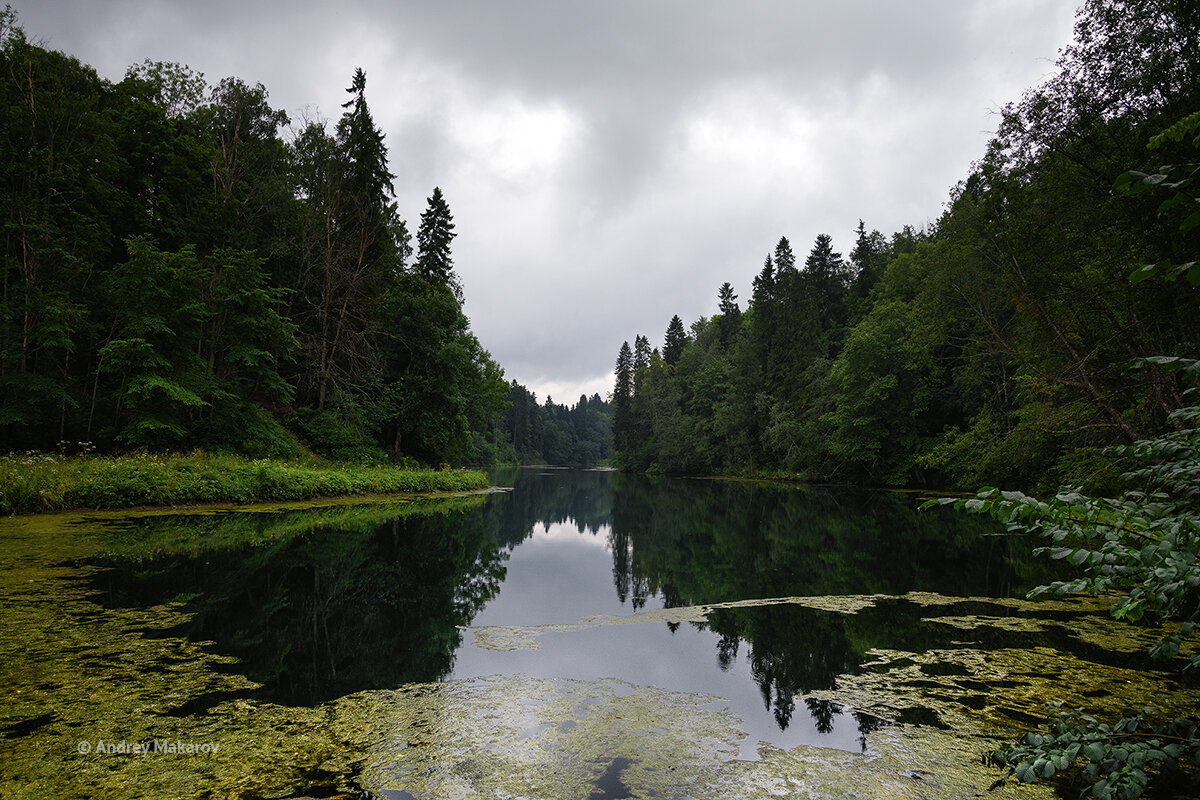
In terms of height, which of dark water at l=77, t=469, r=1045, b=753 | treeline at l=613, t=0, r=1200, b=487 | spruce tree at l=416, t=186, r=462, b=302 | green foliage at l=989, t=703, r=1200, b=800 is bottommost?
dark water at l=77, t=469, r=1045, b=753

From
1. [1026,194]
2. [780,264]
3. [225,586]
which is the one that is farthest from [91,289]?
[780,264]

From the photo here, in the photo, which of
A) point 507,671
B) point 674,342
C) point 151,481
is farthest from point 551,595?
point 674,342

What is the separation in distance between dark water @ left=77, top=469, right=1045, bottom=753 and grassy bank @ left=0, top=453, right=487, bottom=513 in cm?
147

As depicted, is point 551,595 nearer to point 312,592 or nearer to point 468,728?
point 312,592

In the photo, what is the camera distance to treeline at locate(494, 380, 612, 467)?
4400 inches

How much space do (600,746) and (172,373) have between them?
18151 mm

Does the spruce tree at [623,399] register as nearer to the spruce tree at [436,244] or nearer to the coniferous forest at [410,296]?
the coniferous forest at [410,296]

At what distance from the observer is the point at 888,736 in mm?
3926

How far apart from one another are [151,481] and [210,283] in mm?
8960

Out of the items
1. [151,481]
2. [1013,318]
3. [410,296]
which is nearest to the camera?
[151,481]

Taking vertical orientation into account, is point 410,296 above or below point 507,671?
above

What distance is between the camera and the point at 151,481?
13406 mm
